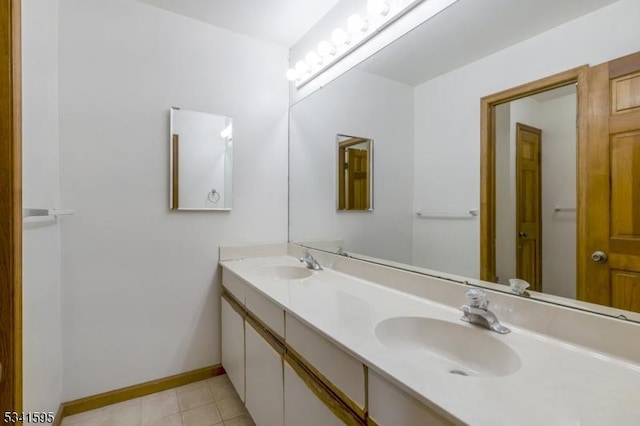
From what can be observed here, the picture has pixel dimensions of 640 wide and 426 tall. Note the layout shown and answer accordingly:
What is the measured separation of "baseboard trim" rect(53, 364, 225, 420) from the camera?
5.15 ft

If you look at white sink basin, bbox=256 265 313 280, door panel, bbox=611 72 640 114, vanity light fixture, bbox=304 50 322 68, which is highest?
vanity light fixture, bbox=304 50 322 68

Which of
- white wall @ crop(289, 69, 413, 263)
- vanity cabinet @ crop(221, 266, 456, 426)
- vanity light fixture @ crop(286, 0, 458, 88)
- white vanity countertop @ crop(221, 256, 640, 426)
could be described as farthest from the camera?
white wall @ crop(289, 69, 413, 263)

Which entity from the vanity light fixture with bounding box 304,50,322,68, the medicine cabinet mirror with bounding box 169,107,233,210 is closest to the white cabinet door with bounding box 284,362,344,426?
the medicine cabinet mirror with bounding box 169,107,233,210

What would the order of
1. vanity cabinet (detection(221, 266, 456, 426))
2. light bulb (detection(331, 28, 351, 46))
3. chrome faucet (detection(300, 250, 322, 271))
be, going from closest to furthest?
vanity cabinet (detection(221, 266, 456, 426))
light bulb (detection(331, 28, 351, 46))
chrome faucet (detection(300, 250, 322, 271))

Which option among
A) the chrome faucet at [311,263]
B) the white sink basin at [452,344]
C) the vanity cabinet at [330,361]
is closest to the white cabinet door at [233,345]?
the chrome faucet at [311,263]

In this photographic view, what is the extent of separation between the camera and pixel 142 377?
5.77 ft

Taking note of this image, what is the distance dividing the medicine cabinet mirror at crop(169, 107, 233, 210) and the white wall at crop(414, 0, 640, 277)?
1244 mm

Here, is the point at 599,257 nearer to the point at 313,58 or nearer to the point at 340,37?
the point at 340,37

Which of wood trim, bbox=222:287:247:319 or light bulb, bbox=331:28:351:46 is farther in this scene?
light bulb, bbox=331:28:351:46

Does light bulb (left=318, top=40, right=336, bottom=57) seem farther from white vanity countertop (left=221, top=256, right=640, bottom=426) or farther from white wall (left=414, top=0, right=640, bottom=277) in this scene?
white vanity countertop (left=221, top=256, right=640, bottom=426)

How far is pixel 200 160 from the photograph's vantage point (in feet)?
6.16

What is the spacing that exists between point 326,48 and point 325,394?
5.96 feet

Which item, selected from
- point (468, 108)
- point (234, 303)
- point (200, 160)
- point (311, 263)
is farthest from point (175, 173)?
point (468, 108)

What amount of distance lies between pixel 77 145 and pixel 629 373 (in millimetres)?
2333
